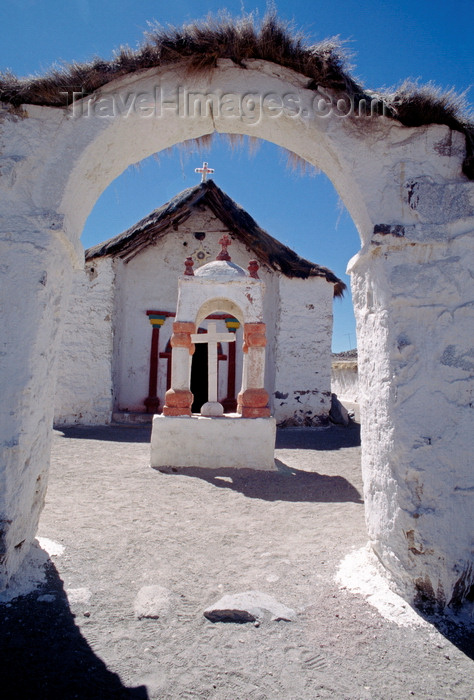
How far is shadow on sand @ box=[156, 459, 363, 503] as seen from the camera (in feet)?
13.8

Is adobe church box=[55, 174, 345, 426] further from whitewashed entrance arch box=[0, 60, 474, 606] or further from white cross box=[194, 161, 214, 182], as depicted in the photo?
whitewashed entrance arch box=[0, 60, 474, 606]

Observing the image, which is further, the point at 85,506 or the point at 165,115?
the point at 85,506

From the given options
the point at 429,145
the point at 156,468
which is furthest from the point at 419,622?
the point at 156,468

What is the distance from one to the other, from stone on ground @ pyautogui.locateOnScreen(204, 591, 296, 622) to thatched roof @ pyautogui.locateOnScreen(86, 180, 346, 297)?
8.10m

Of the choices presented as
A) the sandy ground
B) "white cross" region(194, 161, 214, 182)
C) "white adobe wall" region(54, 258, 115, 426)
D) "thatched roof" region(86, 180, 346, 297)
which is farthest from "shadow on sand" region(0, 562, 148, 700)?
"white cross" region(194, 161, 214, 182)

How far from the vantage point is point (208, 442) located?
5246 mm

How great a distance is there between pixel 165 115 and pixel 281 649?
2.68 m

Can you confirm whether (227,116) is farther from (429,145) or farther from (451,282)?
(451,282)

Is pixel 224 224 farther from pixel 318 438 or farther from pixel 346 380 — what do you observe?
pixel 346 380

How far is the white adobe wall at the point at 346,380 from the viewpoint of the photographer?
12.9m

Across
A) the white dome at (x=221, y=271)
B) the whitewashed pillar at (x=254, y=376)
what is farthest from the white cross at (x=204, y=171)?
the whitewashed pillar at (x=254, y=376)

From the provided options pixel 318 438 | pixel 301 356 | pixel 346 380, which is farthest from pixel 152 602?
pixel 346 380

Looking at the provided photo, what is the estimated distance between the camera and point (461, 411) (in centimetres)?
202

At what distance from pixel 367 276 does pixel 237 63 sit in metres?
1.35
